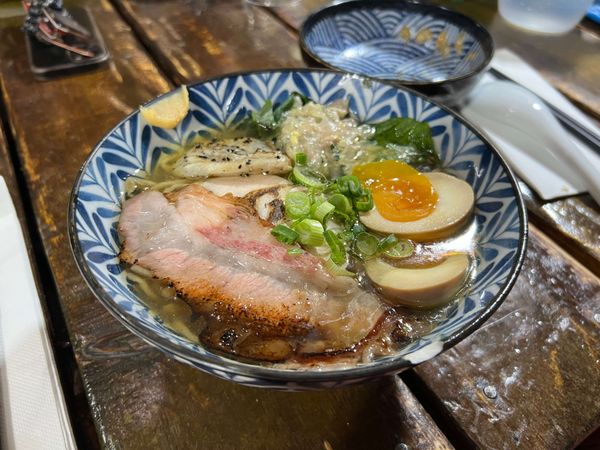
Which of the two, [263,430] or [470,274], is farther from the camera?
[470,274]

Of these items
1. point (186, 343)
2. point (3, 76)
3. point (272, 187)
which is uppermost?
point (186, 343)

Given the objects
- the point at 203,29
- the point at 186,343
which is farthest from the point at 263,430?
the point at 203,29

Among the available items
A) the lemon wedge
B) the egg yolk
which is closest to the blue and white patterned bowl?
the lemon wedge

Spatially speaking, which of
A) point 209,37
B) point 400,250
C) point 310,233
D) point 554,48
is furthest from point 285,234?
point 554,48

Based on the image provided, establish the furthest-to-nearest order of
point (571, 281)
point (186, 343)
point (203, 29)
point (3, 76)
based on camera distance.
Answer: point (203, 29)
point (3, 76)
point (571, 281)
point (186, 343)

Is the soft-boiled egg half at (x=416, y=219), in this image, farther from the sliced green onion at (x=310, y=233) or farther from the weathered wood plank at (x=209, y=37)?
the weathered wood plank at (x=209, y=37)

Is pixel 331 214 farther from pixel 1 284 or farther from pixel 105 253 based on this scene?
pixel 1 284

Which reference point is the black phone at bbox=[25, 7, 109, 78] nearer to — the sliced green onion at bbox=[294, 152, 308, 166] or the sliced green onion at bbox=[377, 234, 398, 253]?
the sliced green onion at bbox=[294, 152, 308, 166]
